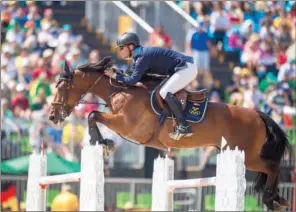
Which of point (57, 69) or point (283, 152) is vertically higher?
point (57, 69)

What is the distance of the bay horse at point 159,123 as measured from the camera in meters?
13.0

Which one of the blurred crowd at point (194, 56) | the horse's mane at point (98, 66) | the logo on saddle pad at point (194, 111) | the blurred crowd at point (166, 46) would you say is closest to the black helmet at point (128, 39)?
the horse's mane at point (98, 66)

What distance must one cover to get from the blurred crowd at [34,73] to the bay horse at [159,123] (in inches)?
187

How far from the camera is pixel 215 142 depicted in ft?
44.0

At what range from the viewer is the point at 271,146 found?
14000mm

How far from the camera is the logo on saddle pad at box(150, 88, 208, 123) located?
43.2ft

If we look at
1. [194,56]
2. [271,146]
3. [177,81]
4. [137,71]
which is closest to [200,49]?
[194,56]

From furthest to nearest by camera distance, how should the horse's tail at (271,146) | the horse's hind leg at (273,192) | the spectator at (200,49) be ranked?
the spectator at (200,49), the horse's tail at (271,146), the horse's hind leg at (273,192)

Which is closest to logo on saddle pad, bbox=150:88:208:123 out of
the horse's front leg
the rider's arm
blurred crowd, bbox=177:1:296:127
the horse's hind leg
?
the rider's arm

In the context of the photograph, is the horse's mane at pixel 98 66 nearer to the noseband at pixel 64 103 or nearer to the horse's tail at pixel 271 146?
the noseband at pixel 64 103

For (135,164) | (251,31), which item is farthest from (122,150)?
(251,31)

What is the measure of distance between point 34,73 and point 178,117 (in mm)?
7991

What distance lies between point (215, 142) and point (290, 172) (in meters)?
5.00

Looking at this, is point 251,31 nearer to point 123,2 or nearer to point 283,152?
point 123,2
